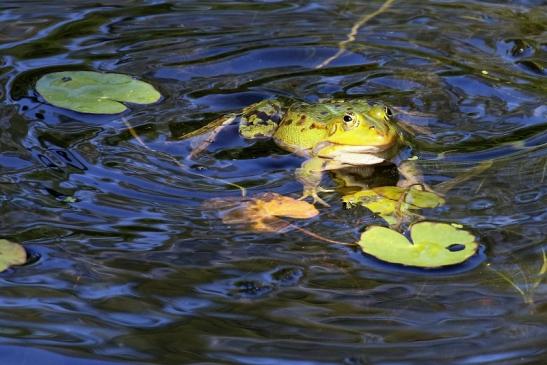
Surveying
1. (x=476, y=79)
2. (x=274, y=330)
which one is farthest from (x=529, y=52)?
(x=274, y=330)

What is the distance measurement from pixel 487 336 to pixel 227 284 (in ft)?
2.90

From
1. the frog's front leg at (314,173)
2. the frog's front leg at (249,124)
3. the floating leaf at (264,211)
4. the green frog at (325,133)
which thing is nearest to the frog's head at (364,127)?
the green frog at (325,133)

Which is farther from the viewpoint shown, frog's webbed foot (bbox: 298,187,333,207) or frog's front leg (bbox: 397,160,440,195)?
frog's front leg (bbox: 397,160,440,195)

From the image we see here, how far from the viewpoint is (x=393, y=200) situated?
12.5 ft

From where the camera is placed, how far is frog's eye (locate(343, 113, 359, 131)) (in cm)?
413

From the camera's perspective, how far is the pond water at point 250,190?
2.87m

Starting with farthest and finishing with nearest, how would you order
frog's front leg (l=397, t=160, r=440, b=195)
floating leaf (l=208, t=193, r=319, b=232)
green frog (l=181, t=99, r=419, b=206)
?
green frog (l=181, t=99, r=419, b=206)
frog's front leg (l=397, t=160, r=440, b=195)
floating leaf (l=208, t=193, r=319, b=232)

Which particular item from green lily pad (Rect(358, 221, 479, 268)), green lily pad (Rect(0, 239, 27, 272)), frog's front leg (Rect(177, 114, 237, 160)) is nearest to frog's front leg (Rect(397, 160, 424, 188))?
green lily pad (Rect(358, 221, 479, 268))

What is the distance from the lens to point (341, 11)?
598 centimetres

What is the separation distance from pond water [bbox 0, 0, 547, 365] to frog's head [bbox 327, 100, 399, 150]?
210 mm

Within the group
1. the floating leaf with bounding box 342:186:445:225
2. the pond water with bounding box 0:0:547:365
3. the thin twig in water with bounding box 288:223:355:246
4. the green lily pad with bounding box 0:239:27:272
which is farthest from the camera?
the floating leaf with bounding box 342:186:445:225

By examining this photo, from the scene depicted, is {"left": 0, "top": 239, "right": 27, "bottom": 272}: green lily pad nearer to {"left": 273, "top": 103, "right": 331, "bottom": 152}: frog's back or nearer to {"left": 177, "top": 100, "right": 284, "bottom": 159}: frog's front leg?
{"left": 177, "top": 100, "right": 284, "bottom": 159}: frog's front leg

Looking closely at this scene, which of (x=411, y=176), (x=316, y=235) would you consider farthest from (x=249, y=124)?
(x=316, y=235)

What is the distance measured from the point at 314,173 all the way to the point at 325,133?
32cm
